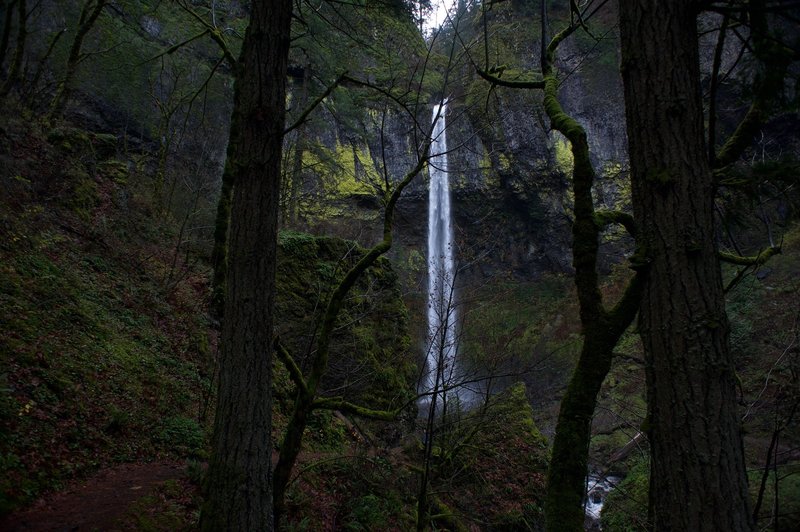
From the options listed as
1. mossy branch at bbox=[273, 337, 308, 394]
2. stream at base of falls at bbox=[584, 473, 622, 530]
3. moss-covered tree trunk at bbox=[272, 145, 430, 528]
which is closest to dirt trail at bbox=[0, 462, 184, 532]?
moss-covered tree trunk at bbox=[272, 145, 430, 528]

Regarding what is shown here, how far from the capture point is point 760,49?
83.6 inches

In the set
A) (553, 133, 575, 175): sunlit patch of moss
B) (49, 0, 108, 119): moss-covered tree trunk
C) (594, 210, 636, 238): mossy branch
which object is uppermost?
(553, 133, 575, 175): sunlit patch of moss

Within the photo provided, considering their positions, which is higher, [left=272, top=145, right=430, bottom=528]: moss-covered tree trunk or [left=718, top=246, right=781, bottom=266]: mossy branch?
[left=718, top=246, right=781, bottom=266]: mossy branch

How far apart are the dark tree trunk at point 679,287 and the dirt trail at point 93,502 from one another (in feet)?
12.3

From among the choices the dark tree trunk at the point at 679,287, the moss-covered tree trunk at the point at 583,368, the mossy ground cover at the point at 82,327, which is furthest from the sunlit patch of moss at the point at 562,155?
the dark tree trunk at the point at 679,287

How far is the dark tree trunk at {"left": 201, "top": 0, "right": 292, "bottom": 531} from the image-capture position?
10.7ft

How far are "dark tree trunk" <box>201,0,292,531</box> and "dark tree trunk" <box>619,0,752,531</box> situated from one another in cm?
245

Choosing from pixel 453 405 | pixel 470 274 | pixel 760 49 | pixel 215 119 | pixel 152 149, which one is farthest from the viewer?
pixel 470 274

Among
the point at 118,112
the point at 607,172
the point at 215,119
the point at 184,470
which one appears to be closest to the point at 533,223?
the point at 607,172

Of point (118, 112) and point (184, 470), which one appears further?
point (118, 112)

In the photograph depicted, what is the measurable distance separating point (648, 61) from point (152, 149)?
16322 mm

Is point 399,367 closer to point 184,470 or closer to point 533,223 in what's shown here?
point 184,470

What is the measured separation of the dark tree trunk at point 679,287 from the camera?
1878 mm

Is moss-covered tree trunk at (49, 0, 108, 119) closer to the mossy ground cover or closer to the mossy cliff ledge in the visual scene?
the mossy ground cover
